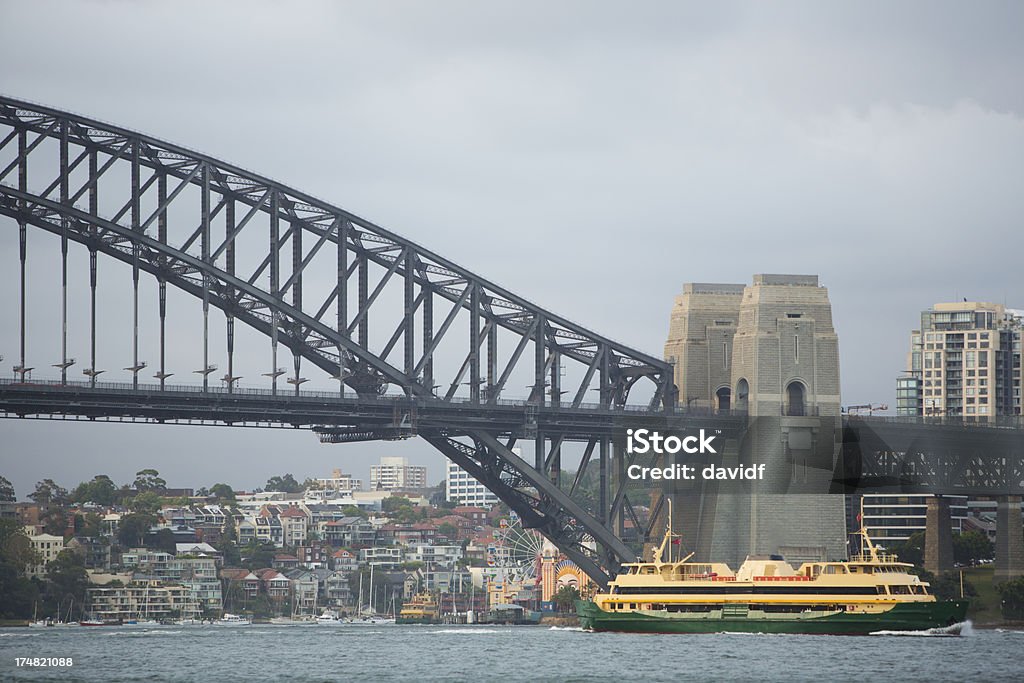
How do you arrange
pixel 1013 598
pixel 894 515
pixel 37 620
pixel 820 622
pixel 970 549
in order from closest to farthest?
1. pixel 820 622
2. pixel 1013 598
3. pixel 970 549
4. pixel 37 620
5. pixel 894 515

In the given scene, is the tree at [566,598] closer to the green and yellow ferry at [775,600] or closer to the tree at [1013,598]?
the tree at [1013,598]

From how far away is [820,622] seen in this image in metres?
107

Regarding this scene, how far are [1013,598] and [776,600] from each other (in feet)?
130

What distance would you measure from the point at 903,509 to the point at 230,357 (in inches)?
4144

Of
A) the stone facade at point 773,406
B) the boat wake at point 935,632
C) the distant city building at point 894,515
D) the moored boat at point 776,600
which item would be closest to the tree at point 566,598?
the distant city building at point 894,515

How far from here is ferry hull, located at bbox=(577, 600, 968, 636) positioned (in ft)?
350

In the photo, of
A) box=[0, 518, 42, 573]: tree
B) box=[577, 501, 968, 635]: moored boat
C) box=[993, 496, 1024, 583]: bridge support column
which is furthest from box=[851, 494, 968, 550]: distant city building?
box=[577, 501, 968, 635]: moored boat

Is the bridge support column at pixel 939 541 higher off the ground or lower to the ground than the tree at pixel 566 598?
higher

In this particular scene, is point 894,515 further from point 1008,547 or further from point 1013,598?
point 1013,598

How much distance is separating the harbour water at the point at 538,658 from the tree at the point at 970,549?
158ft

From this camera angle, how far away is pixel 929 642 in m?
103

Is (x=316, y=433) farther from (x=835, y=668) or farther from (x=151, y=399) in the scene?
(x=835, y=668)

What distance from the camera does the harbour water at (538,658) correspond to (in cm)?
8369

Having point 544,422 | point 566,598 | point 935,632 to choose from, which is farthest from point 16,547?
point 935,632
